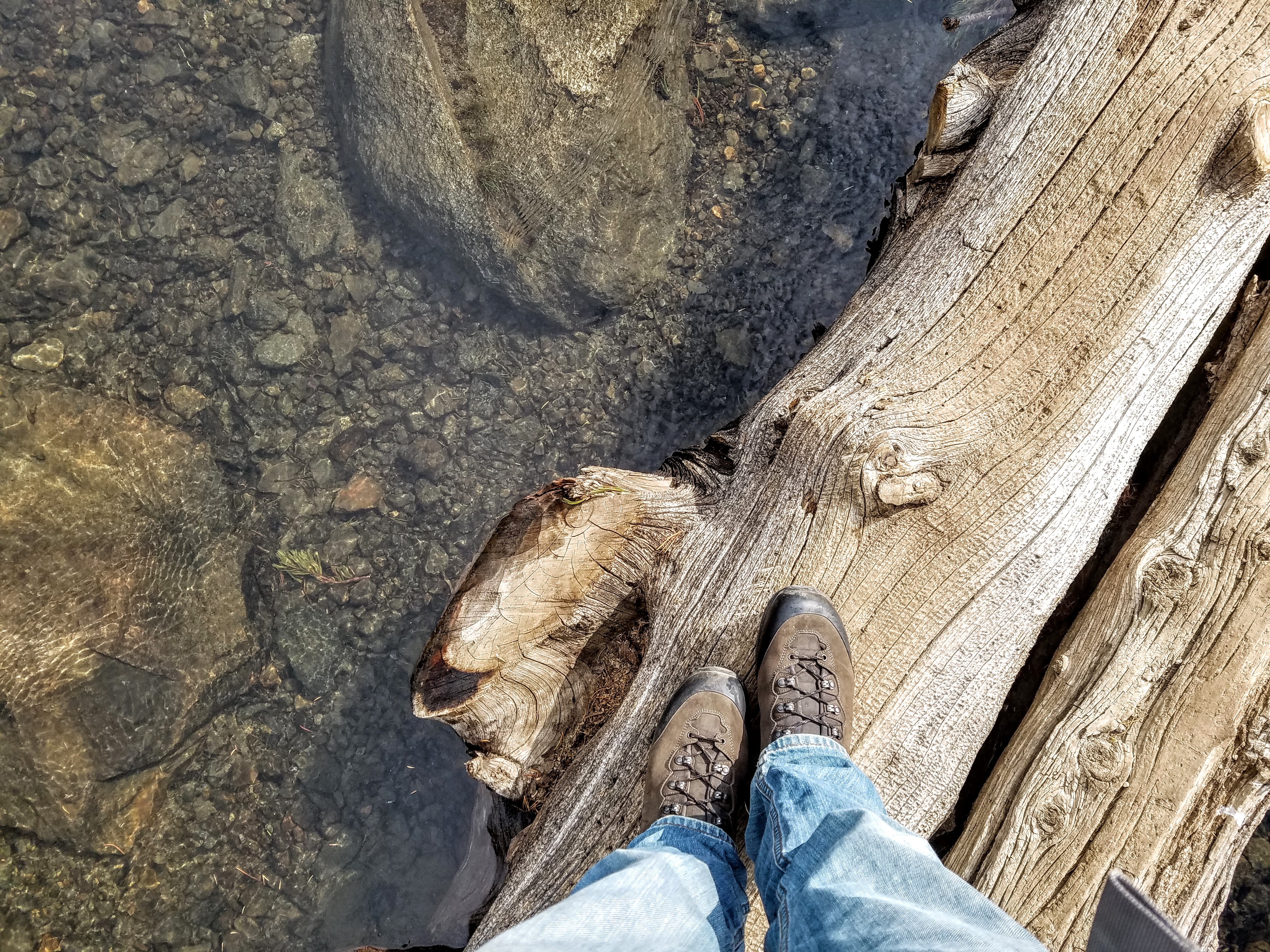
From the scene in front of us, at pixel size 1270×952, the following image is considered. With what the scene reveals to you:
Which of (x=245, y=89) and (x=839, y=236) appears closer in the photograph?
(x=839, y=236)

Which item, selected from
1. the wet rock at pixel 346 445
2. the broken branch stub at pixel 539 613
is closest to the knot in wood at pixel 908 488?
the broken branch stub at pixel 539 613

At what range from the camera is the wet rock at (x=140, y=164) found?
4.30 metres

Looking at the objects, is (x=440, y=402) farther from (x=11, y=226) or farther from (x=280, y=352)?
(x=11, y=226)

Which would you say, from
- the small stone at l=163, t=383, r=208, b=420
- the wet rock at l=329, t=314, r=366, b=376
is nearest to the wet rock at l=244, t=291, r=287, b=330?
the wet rock at l=329, t=314, r=366, b=376

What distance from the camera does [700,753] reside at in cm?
236

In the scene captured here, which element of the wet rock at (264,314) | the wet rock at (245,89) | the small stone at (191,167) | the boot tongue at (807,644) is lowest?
the wet rock at (264,314)

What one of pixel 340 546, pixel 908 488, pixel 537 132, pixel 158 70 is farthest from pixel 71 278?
pixel 908 488

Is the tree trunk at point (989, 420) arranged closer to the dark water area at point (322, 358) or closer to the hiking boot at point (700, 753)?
the hiking boot at point (700, 753)

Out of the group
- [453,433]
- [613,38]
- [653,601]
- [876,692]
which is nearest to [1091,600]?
[876,692]

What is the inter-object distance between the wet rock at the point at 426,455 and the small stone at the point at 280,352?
860 millimetres

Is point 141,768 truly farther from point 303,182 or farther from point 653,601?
point 303,182

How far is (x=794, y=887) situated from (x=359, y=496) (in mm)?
3149

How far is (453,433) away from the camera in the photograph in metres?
4.14

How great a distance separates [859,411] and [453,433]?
2.53 metres
